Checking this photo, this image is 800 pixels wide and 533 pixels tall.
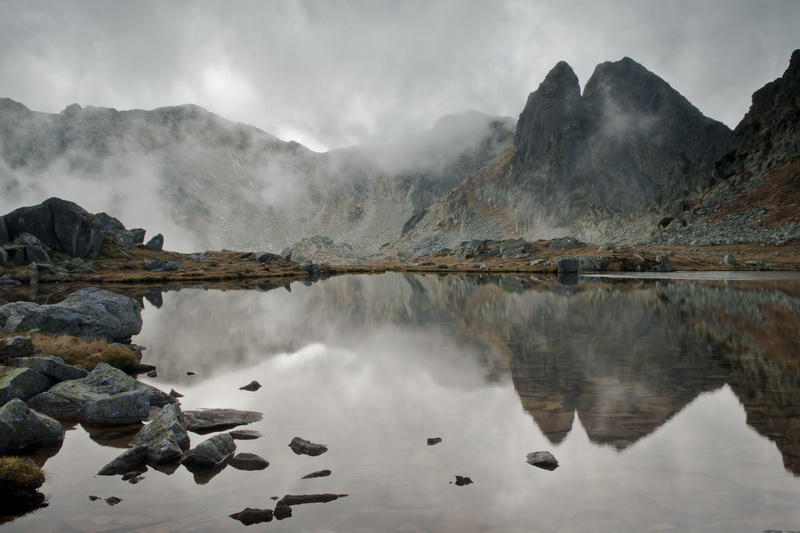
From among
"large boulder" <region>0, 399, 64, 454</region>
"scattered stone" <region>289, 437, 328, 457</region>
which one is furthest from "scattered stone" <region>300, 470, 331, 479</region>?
"large boulder" <region>0, 399, 64, 454</region>

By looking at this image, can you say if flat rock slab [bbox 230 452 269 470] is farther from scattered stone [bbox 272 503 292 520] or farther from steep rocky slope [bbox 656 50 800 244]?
steep rocky slope [bbox 656 50 800 244]

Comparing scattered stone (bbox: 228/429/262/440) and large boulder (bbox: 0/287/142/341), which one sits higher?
large boulder (bbox: 0/287/142/341)

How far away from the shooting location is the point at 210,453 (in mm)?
12523

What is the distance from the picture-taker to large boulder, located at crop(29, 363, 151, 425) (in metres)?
16.0

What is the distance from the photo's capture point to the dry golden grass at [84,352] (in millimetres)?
21812

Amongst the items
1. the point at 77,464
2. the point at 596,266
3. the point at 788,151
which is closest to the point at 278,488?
the point at 77,464

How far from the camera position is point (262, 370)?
23.7 metres

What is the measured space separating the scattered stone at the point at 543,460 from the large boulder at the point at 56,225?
136 m

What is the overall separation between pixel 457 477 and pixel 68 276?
107 m

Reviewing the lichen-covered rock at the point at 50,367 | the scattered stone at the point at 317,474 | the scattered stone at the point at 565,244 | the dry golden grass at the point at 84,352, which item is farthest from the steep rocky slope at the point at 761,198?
the lichen-covered rock at the point at 50,367

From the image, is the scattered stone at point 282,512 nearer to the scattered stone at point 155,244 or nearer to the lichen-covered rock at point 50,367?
the lichen-covered rock at point 50,367

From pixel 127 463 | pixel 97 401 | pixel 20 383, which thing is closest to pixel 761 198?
pixel 97 401

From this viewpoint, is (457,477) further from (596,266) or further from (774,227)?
(774,227)

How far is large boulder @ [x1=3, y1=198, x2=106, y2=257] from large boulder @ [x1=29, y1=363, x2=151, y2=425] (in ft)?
404
